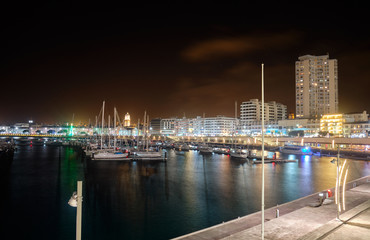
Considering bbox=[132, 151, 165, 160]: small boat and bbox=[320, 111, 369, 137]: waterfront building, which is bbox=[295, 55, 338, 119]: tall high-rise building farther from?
bbox=[132, 151, 165, 160]: small boat

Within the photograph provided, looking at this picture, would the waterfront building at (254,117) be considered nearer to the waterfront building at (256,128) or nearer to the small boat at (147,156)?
the waterfront building at (256,128)

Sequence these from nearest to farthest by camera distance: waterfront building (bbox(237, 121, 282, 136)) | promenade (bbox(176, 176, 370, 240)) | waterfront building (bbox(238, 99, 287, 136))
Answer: promenade (bbox(176, 176, 370, 240)), waterfront building (bbox(237, 121, 282, 136)), waterfront building (bbox(238, 99, 287, 136))

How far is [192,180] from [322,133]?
95643 millimetres

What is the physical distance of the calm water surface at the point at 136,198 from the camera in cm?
2036

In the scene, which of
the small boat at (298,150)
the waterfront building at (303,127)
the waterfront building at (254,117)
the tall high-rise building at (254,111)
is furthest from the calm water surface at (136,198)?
the tall high-rise building at (254,111)

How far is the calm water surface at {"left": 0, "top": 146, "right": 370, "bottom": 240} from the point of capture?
20363 millimetres

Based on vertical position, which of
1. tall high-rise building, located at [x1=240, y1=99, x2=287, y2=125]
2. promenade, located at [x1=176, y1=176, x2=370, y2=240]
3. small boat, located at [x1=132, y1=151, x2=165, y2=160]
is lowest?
small boat, located at [x1=132, y1=151, x2=165, y2=160]

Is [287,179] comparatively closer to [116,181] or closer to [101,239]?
[116,181]

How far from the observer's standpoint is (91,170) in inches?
1917

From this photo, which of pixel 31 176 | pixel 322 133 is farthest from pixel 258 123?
pixel 31 176

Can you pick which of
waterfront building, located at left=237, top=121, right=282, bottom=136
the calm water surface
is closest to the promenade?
the calm water surface

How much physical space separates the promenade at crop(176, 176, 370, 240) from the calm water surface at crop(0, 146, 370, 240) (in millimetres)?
5548

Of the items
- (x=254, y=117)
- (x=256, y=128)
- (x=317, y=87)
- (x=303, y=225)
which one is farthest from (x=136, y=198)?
(x=254, y=117)

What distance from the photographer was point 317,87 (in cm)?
14712
